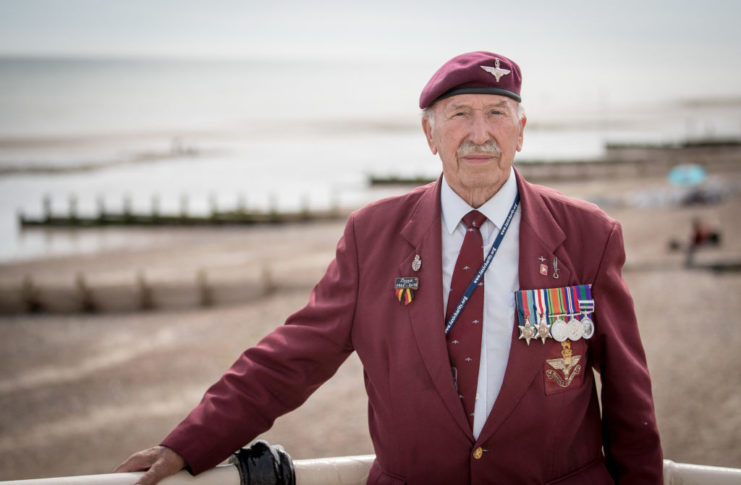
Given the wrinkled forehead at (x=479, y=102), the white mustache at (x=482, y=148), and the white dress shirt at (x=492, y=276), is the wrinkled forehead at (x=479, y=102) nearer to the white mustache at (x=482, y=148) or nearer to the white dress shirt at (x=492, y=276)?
the white mustache at (x=482, y=148)

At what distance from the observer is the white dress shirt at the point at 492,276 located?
1891 mm

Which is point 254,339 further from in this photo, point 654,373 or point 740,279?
point 740,279

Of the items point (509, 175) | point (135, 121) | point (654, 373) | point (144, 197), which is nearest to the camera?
point (509, 175)

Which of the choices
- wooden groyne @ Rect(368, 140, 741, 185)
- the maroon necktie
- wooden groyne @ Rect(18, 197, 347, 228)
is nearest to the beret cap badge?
the maroon necktie

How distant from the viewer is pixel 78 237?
2541 cm

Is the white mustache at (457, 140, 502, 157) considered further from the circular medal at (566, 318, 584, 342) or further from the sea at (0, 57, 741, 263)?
the sea at (0, 57, 741, 263)

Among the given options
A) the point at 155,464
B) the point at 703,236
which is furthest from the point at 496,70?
A: the point at 703,236

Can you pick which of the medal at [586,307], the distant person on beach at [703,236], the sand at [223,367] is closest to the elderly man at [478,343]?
the medal at [586,307]

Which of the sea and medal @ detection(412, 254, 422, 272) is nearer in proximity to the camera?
medal @ detection(412, 254, 422, 272)

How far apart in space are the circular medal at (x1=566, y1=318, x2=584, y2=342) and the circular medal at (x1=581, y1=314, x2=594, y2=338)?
0.01 m

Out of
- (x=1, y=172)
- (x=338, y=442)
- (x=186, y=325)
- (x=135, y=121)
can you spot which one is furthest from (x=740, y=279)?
(x=135, y=121)

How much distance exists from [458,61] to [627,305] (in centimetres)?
83

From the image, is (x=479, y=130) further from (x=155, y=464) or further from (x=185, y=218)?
(x=185, y=218)

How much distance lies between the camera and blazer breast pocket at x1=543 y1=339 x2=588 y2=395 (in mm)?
1875
